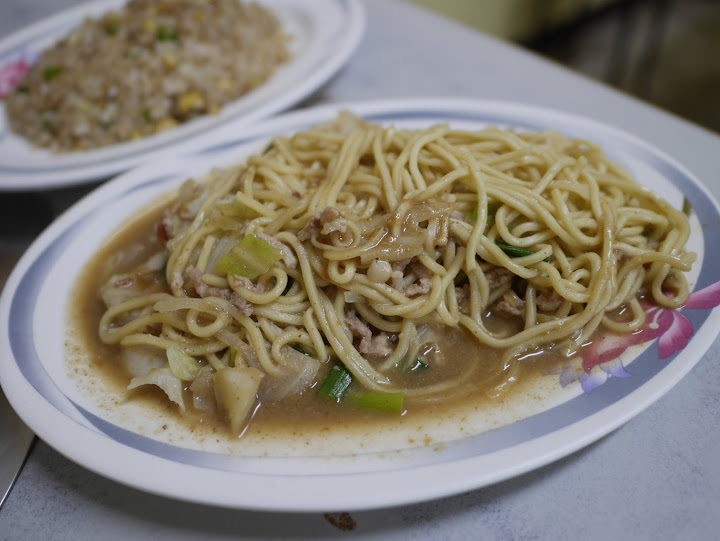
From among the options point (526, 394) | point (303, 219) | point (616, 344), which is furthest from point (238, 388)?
point (616, 344)

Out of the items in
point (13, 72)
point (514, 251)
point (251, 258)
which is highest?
point (514, 251)

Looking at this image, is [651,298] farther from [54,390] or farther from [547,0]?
[547,0]

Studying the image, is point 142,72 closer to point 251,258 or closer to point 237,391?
point 251,258

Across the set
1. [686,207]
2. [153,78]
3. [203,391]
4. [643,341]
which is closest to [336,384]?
[203,391]

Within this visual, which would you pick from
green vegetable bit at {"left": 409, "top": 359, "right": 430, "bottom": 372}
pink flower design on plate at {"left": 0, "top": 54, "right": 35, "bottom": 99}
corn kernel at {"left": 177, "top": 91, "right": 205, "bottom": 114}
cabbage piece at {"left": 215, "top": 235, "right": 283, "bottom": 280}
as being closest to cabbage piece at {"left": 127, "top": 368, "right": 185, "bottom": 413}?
cabbage piece at {"left": 215, "top": 235, "right": 283, "bottom": 280}

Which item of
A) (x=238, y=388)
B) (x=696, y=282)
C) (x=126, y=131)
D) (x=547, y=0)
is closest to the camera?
(x=238, y=388)

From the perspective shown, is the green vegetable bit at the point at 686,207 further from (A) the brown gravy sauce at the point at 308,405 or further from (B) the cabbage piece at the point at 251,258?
(B) the cabbage piece at the point at 251,258
